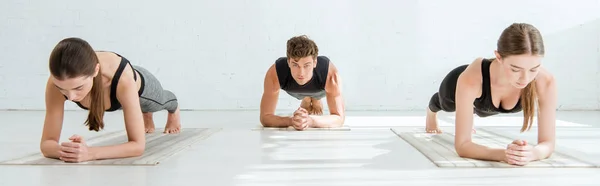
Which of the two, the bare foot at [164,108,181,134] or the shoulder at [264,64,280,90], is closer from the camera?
the bare foot at [164,108,181,134]

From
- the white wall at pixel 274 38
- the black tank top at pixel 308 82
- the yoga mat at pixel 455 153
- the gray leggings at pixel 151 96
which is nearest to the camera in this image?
the yoga mat at pixel 455 153

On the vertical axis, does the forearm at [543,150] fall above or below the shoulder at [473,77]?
below

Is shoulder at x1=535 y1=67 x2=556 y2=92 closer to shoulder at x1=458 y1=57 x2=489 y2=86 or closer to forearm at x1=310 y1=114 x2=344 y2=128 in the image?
shoulder at x1=458 y1=57 x2=489 y2=86

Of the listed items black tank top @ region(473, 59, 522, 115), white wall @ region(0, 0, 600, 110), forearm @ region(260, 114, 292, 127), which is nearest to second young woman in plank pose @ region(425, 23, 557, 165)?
black tank top @ region(473, 59, 522, 115)

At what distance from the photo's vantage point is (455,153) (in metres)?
2.93

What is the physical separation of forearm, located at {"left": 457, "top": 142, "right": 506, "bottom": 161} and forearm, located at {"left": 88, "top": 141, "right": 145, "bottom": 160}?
1.37 m

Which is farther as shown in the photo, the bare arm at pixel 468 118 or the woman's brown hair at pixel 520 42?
the bare arm at pixel 468 118

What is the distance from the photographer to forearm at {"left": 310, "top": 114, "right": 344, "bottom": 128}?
169 inches

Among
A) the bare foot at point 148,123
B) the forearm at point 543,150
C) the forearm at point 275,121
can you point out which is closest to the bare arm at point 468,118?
the forearm at point 543,150

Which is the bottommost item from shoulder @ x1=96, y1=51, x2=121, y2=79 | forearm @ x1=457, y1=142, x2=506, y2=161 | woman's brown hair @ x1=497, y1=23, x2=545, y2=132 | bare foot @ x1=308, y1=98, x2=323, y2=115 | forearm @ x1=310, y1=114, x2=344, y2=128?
bare foot @ x1=308, y1=98, x2=323, y2=115

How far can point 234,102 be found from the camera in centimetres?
672

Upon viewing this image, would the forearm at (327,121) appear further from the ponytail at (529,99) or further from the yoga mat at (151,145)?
the ponytail at (529,99)

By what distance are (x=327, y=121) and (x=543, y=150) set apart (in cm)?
187

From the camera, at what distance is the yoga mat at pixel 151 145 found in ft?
8.61
